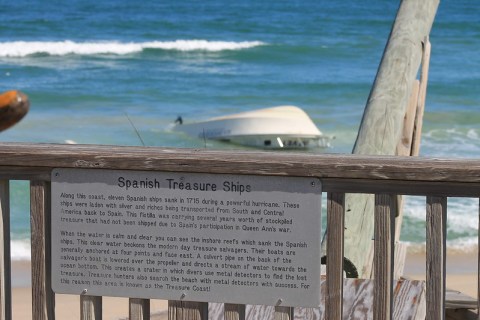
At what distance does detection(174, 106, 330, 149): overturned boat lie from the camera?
17.2m

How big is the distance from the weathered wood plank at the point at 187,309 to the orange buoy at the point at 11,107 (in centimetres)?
111

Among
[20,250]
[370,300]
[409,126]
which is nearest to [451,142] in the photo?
[20,250]

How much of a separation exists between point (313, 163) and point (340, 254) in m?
0.28

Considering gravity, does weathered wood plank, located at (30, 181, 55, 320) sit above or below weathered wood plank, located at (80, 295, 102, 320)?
above

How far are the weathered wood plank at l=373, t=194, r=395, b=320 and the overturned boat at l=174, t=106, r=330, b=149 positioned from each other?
47.5 ft

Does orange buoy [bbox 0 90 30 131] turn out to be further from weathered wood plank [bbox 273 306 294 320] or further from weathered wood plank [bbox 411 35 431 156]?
weathered wood plank [bbox 411 35 431 156]

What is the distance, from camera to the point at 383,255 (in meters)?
2.61

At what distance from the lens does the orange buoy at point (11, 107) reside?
5.58ft

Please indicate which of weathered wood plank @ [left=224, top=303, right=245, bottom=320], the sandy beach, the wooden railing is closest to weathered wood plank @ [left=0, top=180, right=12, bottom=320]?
the wooden railing

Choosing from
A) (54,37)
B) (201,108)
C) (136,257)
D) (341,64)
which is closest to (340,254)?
(136,257)

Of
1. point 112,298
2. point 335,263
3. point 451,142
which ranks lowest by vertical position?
point 112,298

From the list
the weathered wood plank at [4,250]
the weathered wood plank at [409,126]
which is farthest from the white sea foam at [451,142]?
the weathered wood plank at [4,250]

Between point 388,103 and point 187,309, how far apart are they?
2392 mm

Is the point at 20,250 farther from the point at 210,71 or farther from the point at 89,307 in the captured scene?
the point at 210,71
